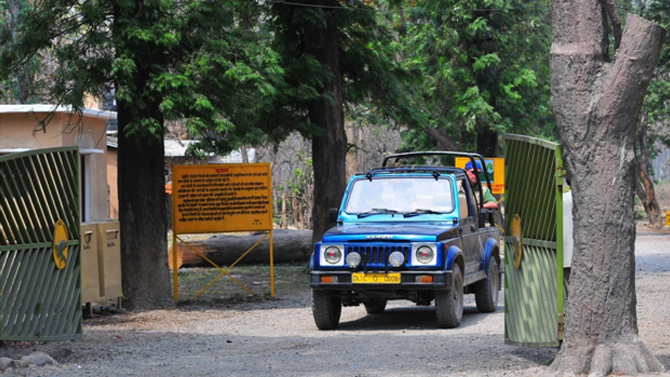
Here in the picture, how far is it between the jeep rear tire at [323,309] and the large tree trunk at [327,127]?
8.98 m

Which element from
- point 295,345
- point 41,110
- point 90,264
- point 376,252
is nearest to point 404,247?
point 376,252

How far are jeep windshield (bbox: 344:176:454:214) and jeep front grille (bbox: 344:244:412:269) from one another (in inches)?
46.2

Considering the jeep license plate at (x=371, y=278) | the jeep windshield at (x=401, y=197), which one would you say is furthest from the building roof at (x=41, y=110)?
the jeep license plate at (x=371, y=278)

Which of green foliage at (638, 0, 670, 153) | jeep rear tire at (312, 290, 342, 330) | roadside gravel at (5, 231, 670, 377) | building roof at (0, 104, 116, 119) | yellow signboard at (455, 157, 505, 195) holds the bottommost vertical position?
roadside gravel at (5, 231, 670, 377)

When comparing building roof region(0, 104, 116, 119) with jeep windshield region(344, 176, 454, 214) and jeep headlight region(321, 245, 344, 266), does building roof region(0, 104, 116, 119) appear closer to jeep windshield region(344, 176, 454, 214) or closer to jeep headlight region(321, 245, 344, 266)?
jeep windshield region(344, 176, 454, 214)

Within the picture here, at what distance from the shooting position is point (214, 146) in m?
15.5

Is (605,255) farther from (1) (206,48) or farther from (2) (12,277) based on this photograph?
(1) (206,48)

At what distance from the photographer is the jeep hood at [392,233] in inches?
472

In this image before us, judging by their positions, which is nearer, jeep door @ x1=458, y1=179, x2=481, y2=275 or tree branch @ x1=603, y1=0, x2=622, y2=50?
tree branch @ x1=603, y1=0, x2=622, y2=50

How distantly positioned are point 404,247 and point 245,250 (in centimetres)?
1156

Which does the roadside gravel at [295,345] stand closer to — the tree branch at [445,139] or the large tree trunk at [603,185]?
the large tree trunk at [603,185]

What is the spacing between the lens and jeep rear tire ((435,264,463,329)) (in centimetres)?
1216

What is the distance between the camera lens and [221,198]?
651 inches

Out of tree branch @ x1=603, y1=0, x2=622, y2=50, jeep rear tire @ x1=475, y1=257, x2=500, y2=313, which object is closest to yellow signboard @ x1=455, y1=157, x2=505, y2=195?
jeep rear tire @ x1=475, y1=257, x2=500, y2=313
